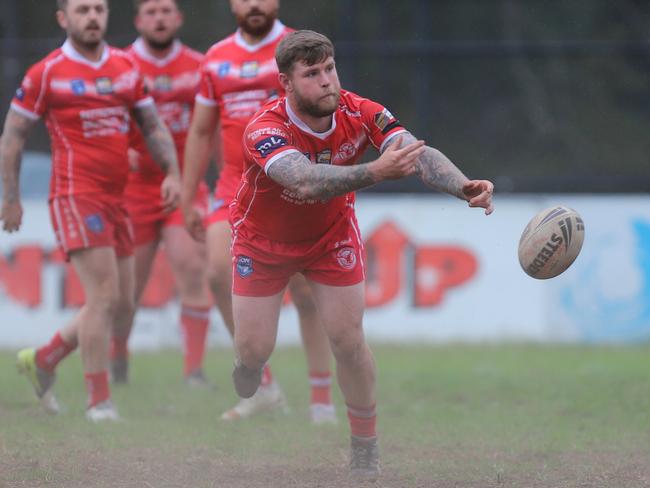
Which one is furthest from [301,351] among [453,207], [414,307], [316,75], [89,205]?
[316,75]

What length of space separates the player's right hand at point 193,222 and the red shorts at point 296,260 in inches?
77.3

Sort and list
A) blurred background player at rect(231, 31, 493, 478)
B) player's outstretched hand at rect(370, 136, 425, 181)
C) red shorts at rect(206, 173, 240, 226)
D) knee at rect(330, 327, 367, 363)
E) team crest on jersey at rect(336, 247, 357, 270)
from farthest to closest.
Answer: red shorts at rect(206, 173, 240, 226)
team crest on jersey at rect(336, 247, 357, 270)
knee at rect(330, 327, 367, 363)
blurred background player at rect(231, 31, 493, 478)
player's outstretched hand at rect(370, 136, 425, 181)

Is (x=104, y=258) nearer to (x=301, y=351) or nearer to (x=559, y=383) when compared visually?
(x=559, y=383)

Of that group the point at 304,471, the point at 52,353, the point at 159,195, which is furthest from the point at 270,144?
the point at 159,195

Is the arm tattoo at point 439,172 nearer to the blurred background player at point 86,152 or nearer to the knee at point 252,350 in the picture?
the knee at point 252,350

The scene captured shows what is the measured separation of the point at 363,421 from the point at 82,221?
2.30 m

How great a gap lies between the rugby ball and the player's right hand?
2.74 meters

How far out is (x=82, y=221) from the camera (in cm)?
734

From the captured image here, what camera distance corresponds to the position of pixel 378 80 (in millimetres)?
12445

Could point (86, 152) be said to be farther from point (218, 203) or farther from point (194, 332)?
point (194, 332)

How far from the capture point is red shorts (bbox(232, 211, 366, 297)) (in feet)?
19.3

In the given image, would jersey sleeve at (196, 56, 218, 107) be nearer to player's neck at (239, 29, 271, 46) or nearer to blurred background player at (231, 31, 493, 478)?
player's neck at (239, 29, 271, 46)

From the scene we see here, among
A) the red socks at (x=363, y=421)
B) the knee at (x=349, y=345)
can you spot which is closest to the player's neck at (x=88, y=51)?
the knee at (x=349, y=345)

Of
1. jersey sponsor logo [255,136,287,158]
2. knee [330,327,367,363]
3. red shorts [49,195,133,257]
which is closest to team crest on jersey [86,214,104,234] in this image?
red shorts [49,195,133,257]
